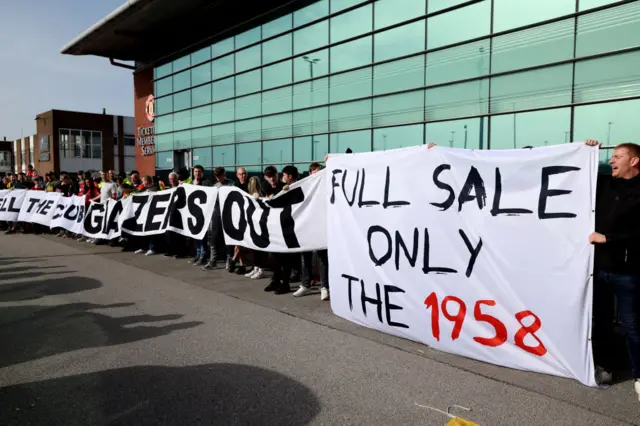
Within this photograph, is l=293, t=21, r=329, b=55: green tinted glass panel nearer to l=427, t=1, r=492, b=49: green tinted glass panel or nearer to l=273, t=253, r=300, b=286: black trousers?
l=427, t=1, r=492, b=49: green tinted glass panel

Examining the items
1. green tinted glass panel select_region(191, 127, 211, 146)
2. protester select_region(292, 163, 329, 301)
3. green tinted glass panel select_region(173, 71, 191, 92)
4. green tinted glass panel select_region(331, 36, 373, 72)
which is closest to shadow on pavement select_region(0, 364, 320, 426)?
protester select_region(292, 163, 329, 301)

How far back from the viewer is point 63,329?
16.9 ft

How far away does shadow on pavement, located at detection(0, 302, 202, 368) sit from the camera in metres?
4.52

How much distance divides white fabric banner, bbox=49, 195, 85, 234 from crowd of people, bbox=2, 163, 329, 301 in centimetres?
30

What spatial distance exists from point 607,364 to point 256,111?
52.7 feet

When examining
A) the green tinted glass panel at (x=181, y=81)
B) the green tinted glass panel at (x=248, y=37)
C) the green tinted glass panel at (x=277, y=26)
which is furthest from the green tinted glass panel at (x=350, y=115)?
the green tinted glass panel at (x=181, y=81)

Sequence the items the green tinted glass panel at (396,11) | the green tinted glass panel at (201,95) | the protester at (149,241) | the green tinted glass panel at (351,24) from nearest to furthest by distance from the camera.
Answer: the protester at (149,241) → the green tinted glass panel at (396,11) → the green tinted glass panel at (351,24) → the green tinted glass panel at (201,95)

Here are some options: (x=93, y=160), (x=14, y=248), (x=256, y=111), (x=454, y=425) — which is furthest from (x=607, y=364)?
(x=93, y=160)

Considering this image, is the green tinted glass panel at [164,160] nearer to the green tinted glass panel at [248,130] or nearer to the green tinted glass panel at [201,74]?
the green tinted glass panel at [201,74]

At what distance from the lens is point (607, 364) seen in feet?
12.9

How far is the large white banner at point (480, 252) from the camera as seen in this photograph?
12.0 ft

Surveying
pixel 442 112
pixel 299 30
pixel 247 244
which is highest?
pixel 299 30

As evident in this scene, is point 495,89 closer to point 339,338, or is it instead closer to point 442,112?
point 442,112

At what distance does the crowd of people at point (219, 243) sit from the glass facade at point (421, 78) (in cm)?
470
